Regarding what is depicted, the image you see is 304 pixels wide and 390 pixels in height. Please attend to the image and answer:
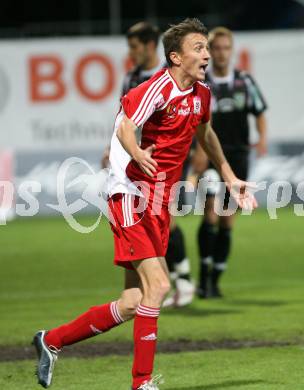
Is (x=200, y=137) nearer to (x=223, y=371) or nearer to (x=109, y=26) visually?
(x=223, y=371)

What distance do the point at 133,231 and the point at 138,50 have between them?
381cm

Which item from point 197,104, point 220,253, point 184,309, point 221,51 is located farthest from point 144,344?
point 221,51

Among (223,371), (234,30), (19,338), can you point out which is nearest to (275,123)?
(234,30)

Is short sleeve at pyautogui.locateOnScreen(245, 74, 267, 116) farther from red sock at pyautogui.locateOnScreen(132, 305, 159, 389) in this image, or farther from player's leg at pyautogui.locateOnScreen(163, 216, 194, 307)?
red sock at pyautogui.locateOnScreen(132, 305, 159, 389)

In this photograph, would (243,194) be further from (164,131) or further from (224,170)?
(164,131)

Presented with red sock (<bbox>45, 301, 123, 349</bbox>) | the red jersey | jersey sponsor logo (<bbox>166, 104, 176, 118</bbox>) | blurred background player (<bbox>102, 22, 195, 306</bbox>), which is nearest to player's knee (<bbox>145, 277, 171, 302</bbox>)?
red sock (<bbox>45, 301, 123, 349</bbox>)

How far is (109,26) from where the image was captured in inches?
873

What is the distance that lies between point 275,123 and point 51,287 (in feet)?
28.5

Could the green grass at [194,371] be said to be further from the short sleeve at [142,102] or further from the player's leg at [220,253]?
the player's leg at [220,253]

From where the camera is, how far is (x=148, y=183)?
683cm

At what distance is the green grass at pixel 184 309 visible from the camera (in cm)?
738

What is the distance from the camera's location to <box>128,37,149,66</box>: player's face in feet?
33.3

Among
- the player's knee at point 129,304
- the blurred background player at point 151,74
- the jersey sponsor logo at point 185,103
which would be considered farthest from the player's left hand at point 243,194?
the blurred background player at point 151,74

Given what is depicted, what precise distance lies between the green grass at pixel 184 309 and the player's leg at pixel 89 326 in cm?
27
